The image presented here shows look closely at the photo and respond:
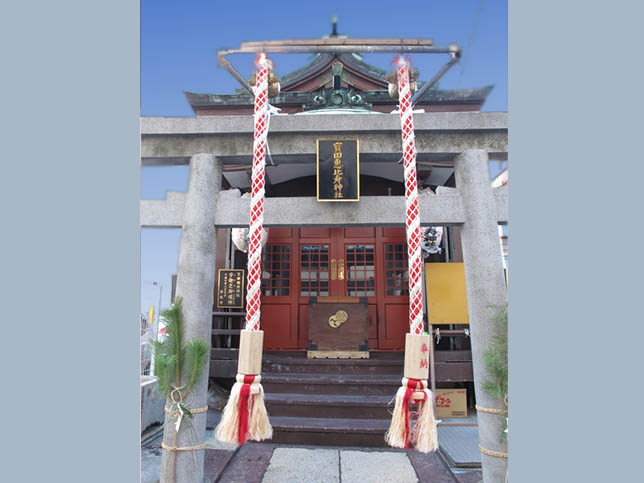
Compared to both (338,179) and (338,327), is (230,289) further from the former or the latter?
(338,179)

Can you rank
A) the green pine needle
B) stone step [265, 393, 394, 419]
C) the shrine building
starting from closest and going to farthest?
the green pine needle → the shrine building → stone step [265, 393, 394, 419]

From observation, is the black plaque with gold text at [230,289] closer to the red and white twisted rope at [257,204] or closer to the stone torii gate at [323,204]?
the stone torii gate at [323,204]

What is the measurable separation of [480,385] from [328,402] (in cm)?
286

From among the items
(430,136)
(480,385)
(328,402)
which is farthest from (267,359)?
(430,136)

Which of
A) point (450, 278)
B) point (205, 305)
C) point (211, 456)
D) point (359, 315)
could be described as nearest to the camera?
point (205, 305)

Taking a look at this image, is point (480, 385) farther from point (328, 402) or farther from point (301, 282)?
point (301, 282)

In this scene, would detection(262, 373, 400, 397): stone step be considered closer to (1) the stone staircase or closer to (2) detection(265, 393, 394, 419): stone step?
(1) the stone staircase

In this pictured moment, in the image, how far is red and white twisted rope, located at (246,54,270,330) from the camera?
298 centimetres

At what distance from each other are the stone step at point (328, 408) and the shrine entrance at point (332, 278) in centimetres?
222

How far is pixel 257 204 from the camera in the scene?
3.21 m

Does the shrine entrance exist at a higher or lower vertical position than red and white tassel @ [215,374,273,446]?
higher

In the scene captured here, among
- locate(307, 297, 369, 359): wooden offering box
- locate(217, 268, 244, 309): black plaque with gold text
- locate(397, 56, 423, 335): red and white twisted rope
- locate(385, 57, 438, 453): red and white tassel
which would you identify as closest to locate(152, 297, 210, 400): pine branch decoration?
locate(385, 57, 438, 453): red and white tassel

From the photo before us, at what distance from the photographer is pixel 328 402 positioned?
5.93 m

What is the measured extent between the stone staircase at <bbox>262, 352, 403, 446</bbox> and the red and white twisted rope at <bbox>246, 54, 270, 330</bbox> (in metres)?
3.20
